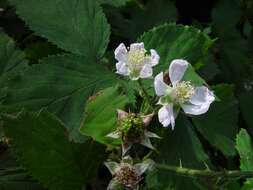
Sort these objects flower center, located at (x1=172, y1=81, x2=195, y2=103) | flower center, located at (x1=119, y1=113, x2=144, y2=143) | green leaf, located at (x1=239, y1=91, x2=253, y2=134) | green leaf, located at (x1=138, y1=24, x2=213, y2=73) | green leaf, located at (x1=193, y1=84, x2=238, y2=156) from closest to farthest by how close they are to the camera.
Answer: flower center, located at (x1=119, y1=113, x2=144, y2=143), flower center, located at (x1=172, y1=81, x2=195, y2=103), green leaf, located at (x1=138, y1=24, x2=213, y2=73), green leaf, located at (x1=193, y1=84, x2=238, y2=156), green leaf, located at (x1=239, y1=91, x2=253, y2=134)

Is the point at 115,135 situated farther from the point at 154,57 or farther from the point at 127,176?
the point at 154,57

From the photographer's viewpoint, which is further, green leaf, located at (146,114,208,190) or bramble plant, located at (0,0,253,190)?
green leaf, located at (146,114,208,190)

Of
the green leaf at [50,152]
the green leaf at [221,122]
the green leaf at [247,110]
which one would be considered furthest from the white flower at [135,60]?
the green leaf at [247,110]

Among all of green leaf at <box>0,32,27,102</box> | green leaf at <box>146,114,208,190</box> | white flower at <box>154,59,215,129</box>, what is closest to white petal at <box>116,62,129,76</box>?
white flower at <box>154,59,215,129</box>

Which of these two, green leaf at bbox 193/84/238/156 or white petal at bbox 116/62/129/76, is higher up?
white petal at bbox 116/62/129/76

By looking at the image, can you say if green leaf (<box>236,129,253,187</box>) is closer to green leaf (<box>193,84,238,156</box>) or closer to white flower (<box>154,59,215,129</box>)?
green leaf (<box>193,84,238,156</box>)
